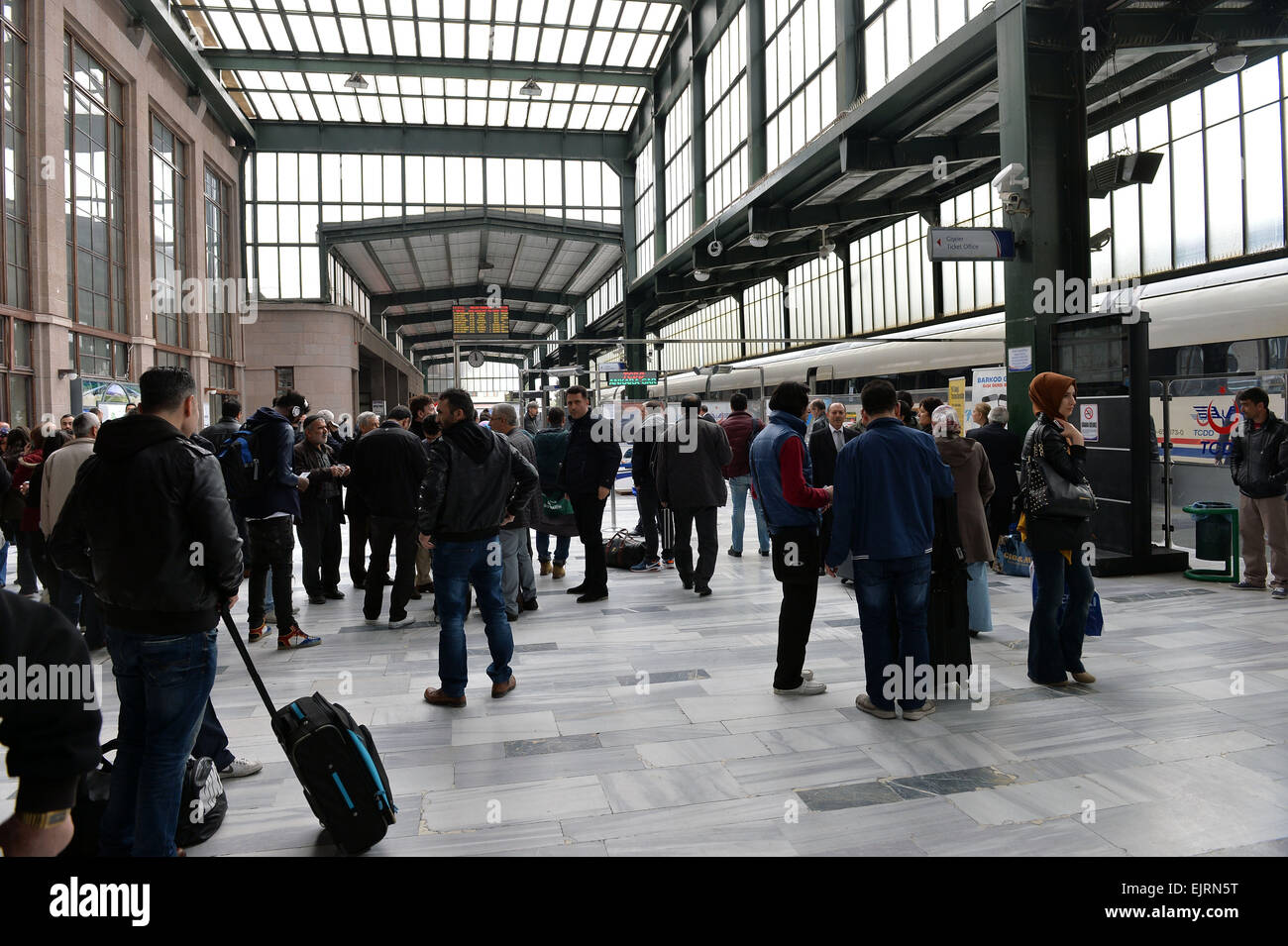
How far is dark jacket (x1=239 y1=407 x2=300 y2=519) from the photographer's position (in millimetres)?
6758

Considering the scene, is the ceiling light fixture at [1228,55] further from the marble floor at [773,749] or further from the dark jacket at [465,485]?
the dark jacket at [465,485]

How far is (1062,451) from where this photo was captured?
5262 millimetres

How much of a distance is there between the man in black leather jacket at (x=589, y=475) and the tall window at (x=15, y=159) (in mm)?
13555

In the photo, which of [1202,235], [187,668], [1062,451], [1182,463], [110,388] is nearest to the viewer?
[187,668]

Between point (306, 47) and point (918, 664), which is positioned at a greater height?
point (306, 47)

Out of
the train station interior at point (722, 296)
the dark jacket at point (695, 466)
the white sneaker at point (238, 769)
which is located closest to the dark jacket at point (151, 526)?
the train station interior at point (722, 296)

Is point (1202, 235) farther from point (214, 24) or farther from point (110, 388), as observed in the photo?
point (214, 24)

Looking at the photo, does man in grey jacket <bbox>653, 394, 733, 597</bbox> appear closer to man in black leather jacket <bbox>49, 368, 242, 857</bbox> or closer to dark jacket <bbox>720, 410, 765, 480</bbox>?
dark jacket <bbox>720, 410, 765, 480</bbox>

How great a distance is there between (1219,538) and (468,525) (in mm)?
7484

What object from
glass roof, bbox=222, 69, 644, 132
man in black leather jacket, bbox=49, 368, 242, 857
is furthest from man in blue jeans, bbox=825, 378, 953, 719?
glass roof, bbox=222, 69, 644, 132

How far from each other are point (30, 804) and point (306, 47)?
30625 mm

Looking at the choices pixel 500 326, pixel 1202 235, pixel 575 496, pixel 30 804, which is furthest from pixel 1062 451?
pixel 500 326

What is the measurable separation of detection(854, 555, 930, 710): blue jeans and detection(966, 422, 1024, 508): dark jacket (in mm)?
3870

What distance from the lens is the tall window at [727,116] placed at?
25.4m
